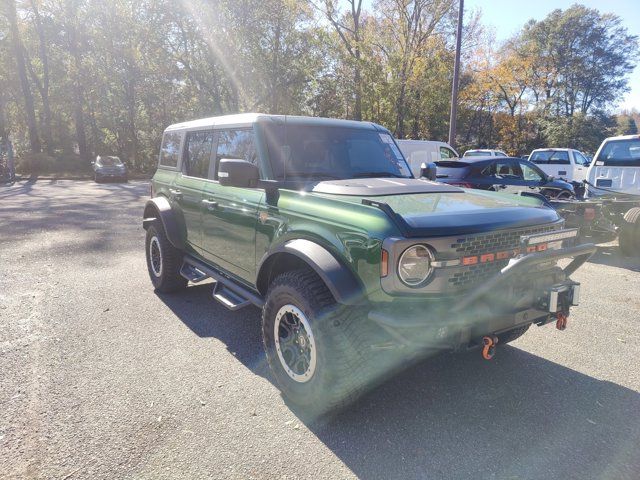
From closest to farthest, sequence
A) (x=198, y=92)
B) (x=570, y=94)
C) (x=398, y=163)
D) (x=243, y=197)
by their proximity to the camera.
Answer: (x=243, y=197) → (x=398, y=163) → (x=198, y=92) → (x=570, y=94)

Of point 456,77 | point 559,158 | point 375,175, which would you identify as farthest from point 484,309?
point 559,158

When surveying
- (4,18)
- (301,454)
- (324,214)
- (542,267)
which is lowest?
(301,454)

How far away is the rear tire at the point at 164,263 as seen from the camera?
5.29m

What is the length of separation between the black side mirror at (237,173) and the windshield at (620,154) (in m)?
8.02

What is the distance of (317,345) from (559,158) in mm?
18943

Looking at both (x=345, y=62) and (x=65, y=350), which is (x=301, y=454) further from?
(x=345, y=62)

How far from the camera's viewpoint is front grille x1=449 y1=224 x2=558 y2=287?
8.75 ft

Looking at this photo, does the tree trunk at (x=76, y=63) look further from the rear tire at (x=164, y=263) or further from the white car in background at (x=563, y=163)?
the rear tire at (x=164, y=263)

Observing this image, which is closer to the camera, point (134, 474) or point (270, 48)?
point (134, 474)

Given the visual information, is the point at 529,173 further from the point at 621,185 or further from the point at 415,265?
the point at 415,265

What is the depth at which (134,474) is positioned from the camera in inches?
96.1

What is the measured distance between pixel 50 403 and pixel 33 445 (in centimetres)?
48

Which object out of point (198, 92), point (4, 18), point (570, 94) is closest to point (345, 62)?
point (198, 92)

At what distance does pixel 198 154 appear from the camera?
4.86 metres
